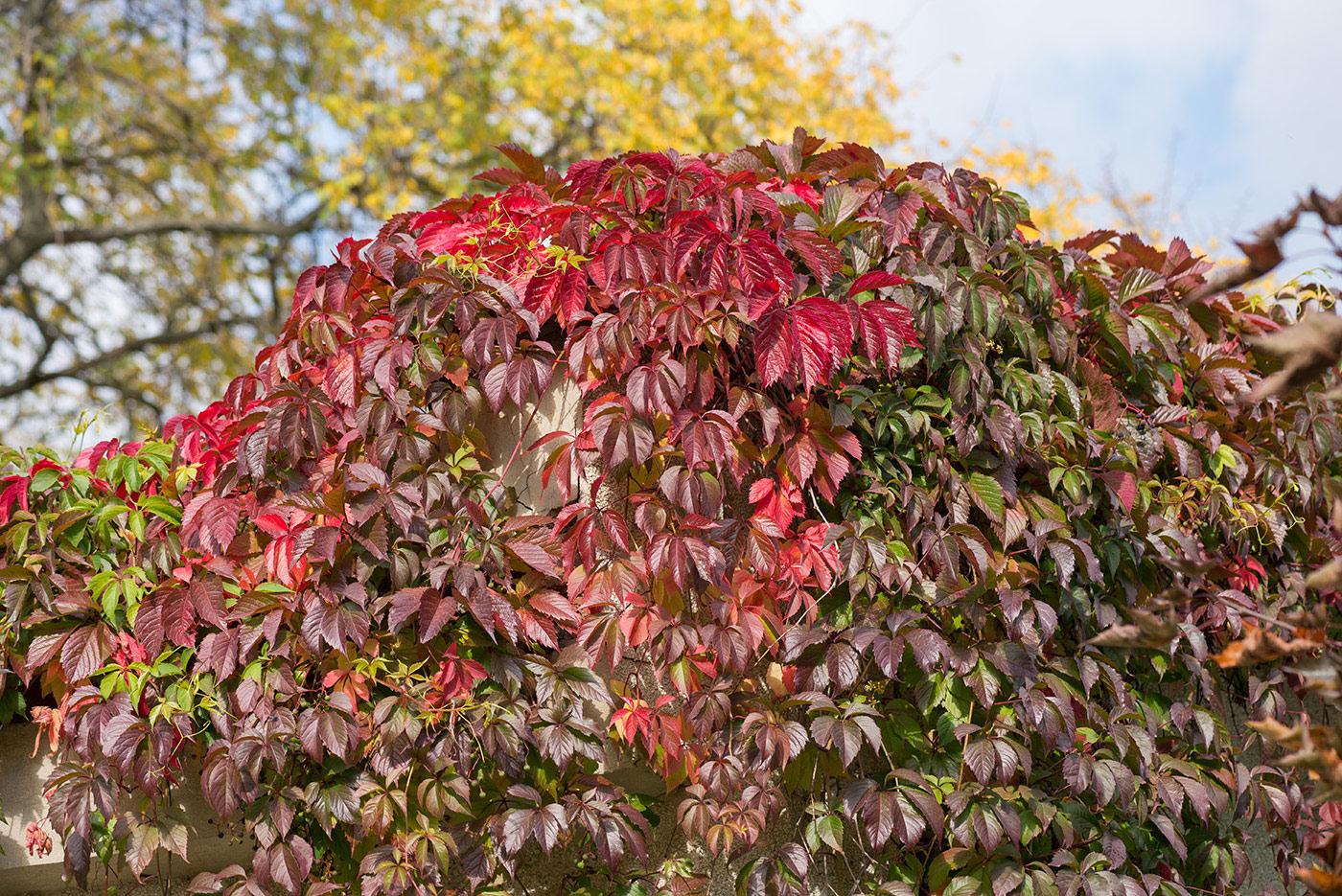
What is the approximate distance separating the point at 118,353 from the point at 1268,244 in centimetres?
933

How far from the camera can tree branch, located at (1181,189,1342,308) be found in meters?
0.96

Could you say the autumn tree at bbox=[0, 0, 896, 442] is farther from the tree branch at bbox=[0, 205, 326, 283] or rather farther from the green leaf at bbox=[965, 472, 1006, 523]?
the green leaf at bbox=[965, 472, 1006, 523]

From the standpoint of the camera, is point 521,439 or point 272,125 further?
point 272,125

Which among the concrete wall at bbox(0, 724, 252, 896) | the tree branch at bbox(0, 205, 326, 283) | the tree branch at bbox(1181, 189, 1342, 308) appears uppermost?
the tree branch at bbox(0, 205, 326, 283)

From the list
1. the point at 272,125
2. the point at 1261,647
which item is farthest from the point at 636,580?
the point at 272,125

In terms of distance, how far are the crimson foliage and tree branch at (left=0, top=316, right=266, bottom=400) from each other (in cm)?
735

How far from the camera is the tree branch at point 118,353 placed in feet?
27.5

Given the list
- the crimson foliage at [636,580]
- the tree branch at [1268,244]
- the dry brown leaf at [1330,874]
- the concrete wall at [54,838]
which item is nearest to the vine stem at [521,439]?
the crimson foliage at [636,580]

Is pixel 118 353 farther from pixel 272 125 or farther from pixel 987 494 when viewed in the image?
pixel 987 494

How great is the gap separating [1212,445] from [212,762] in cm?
204

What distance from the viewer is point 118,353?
8555 mm

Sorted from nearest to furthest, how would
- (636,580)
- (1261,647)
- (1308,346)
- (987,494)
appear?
(1308,346)
(1261,647)
(636,580)
(987,494)

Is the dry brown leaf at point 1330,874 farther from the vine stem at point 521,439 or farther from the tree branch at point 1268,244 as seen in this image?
the vine stem at point 521,439

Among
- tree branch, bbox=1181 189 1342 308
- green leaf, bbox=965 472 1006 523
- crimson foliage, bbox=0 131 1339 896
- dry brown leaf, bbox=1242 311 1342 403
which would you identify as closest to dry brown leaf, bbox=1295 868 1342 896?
dry brown leaf, bbox=1242 311 1342 403
